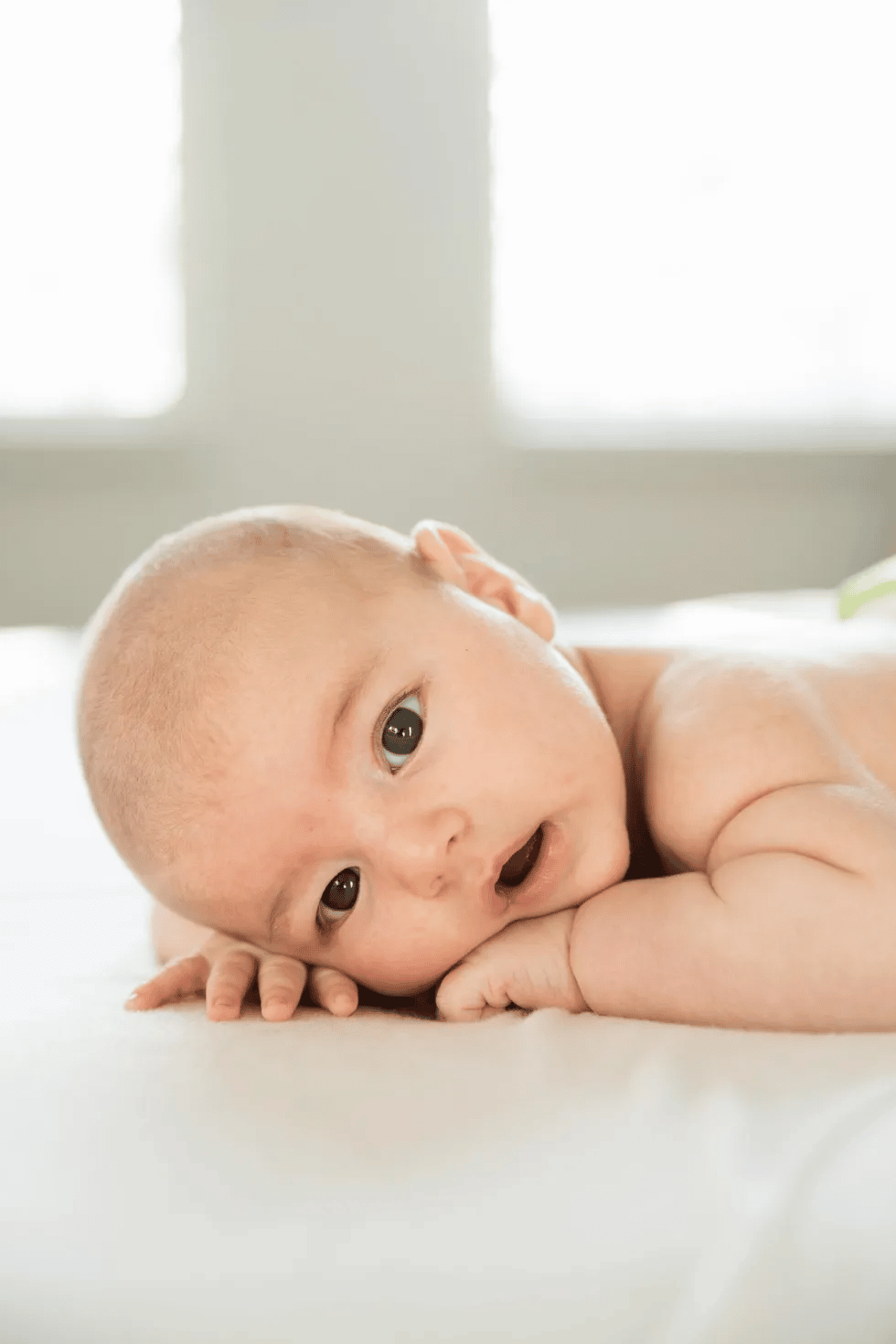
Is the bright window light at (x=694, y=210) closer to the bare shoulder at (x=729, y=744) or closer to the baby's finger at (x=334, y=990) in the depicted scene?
the bare shoulder at (x=729, y=744)

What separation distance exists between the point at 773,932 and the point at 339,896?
11.3 inches

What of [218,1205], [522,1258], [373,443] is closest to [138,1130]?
[218,1205]

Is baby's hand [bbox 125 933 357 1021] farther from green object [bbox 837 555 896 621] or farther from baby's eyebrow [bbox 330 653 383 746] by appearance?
green object [bbox 837 555 896 621]

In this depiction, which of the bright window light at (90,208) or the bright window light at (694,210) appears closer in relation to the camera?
the bright window light at (90,208)

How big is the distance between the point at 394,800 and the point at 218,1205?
34 centimetres

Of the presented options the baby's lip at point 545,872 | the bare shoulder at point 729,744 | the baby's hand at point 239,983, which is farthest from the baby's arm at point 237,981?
the bare shoulder at point 729,744

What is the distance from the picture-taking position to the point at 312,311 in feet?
11.7

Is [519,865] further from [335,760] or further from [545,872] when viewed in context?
[335,760]

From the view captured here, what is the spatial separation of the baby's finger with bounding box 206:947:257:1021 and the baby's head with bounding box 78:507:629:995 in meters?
0.02

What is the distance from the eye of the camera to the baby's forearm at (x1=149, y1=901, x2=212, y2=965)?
0.95 meters

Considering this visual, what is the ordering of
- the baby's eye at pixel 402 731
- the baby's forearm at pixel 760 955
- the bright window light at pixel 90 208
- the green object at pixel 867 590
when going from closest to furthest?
the baby's forearm at pixel 760 955, the baby's eye at pixel 402 731, the green object at pixel 867 590, the bright window light at pixel 90 208

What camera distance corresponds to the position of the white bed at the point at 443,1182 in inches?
17.2

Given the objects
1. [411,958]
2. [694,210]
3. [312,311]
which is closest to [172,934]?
[411,958]

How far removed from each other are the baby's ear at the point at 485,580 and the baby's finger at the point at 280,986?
30cm
